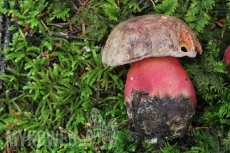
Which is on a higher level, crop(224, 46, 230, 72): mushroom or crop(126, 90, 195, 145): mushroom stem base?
crop(224, 46, 230, 72): mushroom

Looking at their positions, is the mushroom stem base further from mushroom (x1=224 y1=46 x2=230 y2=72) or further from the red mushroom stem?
mushroom (x1=224 y1=46 x2=230 y2=72)

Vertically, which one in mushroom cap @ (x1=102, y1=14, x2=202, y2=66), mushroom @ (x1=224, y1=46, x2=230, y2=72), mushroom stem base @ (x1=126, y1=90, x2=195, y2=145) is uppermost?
mushroom cap @ (x1=102, y1=14, x2=202, y2=66)

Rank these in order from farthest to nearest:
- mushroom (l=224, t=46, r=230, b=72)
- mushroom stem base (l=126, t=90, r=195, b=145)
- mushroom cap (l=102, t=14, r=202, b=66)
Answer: mushroom (l=224, t=46, r=230, b=72)
mushroom stem base (l=126, t=90, r=195, b=145)
mushroom cap (l=102, t=14, r=202, b=66)

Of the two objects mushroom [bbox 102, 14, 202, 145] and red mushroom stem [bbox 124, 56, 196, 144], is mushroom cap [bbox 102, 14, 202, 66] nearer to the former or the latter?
mushroom [bbox 102, 14, 202, 145]

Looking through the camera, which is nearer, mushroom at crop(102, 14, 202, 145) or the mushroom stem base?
mushroom at crop(102, 14, 202, 145)

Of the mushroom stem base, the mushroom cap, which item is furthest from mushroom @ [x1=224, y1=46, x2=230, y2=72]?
the mushroom stem base

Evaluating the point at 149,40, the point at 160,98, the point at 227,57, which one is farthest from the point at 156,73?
the point at 227,57

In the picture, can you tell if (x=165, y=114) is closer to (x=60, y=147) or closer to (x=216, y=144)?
(x=216, y=144)

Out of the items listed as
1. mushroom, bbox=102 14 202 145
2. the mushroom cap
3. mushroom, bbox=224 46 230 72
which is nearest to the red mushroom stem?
mushroom, bbox=102 14 202 145

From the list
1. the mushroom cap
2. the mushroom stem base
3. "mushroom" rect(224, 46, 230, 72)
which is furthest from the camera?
"mushroom" rect(224, 46, 230, 72)
